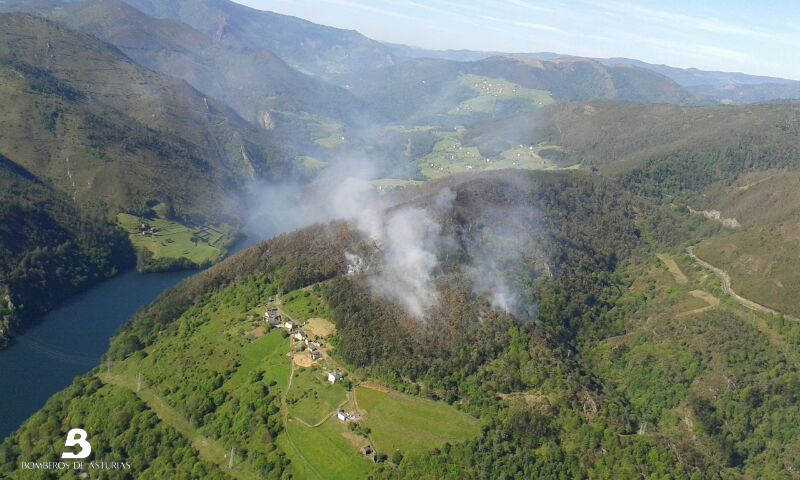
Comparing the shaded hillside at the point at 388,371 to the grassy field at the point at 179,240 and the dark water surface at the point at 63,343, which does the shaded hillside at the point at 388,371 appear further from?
the grassy field at the point at 179,240

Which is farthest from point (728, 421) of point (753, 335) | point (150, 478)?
point (150, 478)

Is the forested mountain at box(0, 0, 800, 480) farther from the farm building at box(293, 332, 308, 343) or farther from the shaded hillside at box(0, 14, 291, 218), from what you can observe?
the shaded hillside at box(0, 14, 291, 218)

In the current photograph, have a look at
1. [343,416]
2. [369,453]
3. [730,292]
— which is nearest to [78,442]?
[343,416]

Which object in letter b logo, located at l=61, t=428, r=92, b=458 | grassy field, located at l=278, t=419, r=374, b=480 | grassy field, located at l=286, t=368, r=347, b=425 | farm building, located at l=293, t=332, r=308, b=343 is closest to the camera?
grassy field, located at l=278, t=419, r=374, b=480

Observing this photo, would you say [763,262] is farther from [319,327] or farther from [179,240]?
[179,240]

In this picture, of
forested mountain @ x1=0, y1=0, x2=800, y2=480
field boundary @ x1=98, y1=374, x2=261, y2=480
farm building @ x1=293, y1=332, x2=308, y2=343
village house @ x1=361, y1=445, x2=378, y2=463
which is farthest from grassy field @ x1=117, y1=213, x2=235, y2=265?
village house @ x1=361, y1=445, x2=378, y2=463

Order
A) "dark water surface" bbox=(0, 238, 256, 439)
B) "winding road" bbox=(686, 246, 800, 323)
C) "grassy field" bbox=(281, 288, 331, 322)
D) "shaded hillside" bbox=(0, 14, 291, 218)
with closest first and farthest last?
"dark water surface" bbox=(0, 238, 256, 439) < "grassy field" bbox=(281, 288, 331, 322) < "winding road" bbox=(686, 246, 800, 323) < "shaded hillside" bbox=(0, 14, 291, 218)

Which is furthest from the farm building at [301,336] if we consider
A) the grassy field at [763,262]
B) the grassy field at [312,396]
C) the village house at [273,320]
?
the grassy field at [763,262]
